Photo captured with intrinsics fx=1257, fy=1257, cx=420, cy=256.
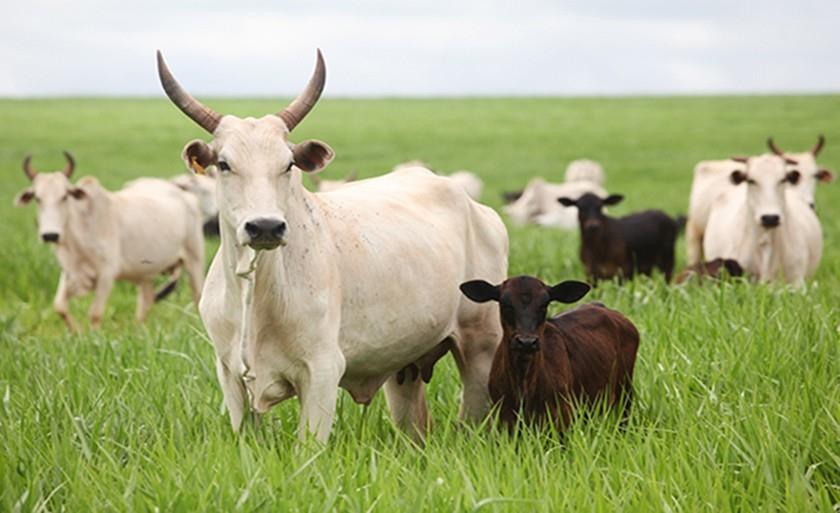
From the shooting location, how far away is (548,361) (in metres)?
5.59

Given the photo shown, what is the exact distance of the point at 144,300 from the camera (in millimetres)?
13422

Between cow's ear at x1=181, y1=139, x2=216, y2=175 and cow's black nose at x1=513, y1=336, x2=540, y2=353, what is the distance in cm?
146

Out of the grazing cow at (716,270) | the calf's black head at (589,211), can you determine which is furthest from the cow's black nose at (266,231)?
the calf's black head at (589,211)

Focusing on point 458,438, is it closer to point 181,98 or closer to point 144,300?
point 181,98

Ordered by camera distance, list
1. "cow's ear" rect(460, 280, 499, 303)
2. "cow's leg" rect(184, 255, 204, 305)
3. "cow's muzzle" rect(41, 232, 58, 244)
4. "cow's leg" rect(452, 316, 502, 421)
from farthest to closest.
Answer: "cow's leg" rect(184, 255, 204, 305) < "cow's muzzle" rect(41, 232, 58, 244) < "cow's leg" rect(452, 316, 502, 421) < "cow's ear" rect(460, 280, 499, 303)

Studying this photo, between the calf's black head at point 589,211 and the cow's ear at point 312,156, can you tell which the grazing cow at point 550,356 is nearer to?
the cow's ear at point 312,156

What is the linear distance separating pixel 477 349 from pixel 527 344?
1.12m

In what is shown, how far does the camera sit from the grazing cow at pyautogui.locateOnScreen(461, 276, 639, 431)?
543cm

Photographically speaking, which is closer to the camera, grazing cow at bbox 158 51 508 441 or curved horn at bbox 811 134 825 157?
grazing cow at bbox 158 51 508 441

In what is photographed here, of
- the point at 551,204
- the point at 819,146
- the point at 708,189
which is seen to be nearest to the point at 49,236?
the point at 708,189

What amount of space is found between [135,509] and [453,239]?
253 cm

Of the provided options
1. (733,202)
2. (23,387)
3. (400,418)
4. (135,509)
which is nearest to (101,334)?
(23,387)

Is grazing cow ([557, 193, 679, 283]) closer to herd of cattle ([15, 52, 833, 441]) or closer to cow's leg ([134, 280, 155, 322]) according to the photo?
cow's leg ([134, 280, 155, 322])

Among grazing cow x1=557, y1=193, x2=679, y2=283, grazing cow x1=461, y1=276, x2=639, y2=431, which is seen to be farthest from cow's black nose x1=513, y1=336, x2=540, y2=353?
grazing cow x1=557, y1=193, x2=679, y2=283
